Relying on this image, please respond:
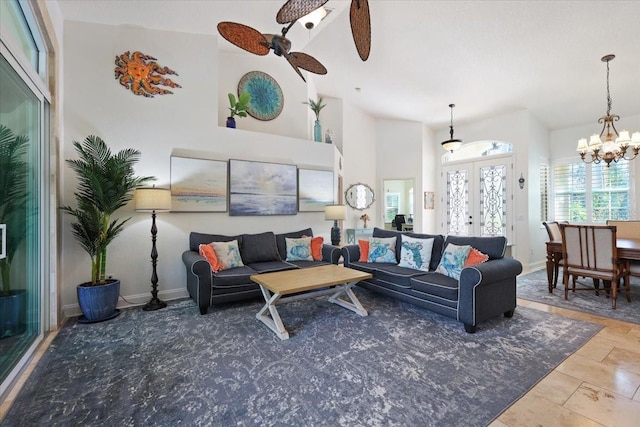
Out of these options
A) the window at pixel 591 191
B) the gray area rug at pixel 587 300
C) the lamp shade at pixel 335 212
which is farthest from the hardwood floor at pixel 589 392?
the window at pixel 591 191

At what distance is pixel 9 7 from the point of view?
2084mm

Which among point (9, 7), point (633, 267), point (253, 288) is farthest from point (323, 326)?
point (633, 267)

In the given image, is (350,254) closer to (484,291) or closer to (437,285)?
(437,285)

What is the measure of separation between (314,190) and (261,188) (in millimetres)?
1009

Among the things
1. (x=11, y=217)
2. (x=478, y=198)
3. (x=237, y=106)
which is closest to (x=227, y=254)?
(x=11, y=217)

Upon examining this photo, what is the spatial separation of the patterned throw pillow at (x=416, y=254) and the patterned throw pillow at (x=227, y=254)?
2.16m

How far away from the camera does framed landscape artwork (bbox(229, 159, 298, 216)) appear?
14.4ft

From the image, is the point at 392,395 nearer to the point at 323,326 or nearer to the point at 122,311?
the point at 323,326

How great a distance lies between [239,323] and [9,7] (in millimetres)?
3108

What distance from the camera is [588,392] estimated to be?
6.18 ft

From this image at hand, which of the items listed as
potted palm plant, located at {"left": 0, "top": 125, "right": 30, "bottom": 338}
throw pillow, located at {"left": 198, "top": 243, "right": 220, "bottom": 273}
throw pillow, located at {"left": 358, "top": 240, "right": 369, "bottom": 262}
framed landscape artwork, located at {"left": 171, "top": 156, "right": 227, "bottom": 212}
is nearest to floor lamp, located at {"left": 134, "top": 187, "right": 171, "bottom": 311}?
framed landscape artwork, located at {"left": 171, "top": 156, "right": 227, "bottom": 212}

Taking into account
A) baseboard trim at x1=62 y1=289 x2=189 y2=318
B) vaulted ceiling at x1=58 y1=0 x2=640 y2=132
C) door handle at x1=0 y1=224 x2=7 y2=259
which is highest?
vaulted ceiling at x1=58 y1=0 x2=640 y2=132

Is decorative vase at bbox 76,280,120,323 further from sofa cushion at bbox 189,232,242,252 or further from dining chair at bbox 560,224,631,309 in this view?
dining chair at bbox 560,224,631,309

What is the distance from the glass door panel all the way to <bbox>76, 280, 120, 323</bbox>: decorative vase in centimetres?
40
